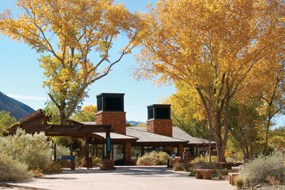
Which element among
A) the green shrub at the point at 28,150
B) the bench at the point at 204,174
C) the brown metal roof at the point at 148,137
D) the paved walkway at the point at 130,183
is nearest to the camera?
the paved walkway at the point at 130,183

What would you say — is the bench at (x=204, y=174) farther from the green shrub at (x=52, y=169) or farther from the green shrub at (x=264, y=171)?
the green shrub at (x=52, y=169)

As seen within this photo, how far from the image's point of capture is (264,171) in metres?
17.1

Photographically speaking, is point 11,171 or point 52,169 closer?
point 11,171

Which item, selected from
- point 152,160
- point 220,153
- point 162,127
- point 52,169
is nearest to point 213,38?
point 220,153

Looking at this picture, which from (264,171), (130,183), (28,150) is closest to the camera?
Answer: (264,171)

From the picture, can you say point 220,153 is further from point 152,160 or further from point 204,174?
point 152,160

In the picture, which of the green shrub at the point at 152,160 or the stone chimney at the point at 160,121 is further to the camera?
the stone chimney at the point at 160,121

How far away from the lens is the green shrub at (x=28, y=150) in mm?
26922

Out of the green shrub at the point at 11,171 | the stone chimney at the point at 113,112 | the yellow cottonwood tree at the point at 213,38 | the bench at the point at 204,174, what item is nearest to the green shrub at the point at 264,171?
the bench at the point at 204,174

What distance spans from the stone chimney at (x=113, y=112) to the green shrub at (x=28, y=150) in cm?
1934

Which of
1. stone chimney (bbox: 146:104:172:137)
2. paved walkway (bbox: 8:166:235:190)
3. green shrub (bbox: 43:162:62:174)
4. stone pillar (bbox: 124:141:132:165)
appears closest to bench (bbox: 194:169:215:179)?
paved walkway (bbox: 8:166:235:190)

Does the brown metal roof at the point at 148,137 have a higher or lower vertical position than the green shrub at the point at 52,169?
higher

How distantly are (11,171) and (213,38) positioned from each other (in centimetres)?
1440

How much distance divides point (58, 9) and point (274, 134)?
22.4 metres
